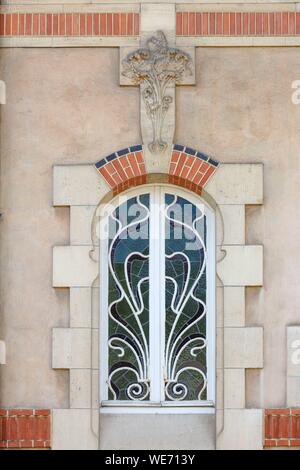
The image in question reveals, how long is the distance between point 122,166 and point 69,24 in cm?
159

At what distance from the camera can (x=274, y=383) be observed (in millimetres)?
11680

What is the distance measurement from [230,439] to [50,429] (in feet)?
5.99

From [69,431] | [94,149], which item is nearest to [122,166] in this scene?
[94,149]

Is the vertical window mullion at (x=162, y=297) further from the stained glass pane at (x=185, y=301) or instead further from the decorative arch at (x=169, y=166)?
the decorative arch at (x=169, y=166)

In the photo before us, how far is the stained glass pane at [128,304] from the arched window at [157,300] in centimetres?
1

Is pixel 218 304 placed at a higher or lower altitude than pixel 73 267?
lower

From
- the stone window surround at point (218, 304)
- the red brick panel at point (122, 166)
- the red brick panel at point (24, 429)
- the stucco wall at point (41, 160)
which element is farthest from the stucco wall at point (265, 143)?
the red brick panel at point (24, 429)

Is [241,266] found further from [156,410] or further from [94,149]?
[94,149]

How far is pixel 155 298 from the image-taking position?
11930 mm

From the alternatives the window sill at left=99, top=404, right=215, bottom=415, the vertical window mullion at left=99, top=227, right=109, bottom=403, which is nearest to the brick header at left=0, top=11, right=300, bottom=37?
the vertical window mullion at left=99, top=227, right=109, bottom=403

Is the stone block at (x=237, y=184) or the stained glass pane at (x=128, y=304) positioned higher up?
the stone block at (x=237, y=184)

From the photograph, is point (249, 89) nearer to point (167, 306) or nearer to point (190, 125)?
point (190, 125)

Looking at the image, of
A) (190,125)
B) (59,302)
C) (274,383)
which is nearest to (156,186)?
(190,125)

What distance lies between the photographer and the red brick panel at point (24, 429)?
1162 cm
